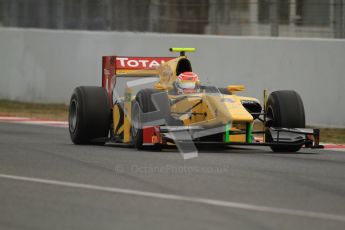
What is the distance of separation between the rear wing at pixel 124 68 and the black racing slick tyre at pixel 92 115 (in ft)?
1.76

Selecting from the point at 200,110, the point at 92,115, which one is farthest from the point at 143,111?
the point at 92,115

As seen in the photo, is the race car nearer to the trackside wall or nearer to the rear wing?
the rear wing

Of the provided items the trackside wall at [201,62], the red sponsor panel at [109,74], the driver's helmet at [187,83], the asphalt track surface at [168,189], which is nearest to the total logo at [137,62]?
the red sponsor panel at [109,74]

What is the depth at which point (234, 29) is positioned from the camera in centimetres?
1942

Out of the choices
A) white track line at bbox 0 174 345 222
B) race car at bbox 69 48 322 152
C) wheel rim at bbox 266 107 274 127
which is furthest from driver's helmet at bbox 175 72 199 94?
→ white track line at bbox 0 174 345 222

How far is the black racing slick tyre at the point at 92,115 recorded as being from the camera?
46.0ft

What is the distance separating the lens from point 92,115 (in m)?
14.1

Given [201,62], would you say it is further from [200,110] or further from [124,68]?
[200,110]

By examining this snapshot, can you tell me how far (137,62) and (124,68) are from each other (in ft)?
0.83

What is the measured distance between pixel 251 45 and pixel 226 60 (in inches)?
A: 24.6

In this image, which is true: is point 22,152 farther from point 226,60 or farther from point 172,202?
point 226,60

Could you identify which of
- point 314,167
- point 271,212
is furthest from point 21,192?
point 314,167

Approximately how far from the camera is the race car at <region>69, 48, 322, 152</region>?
1250cm

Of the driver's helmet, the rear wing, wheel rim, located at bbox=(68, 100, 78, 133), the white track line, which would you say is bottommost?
the white track line
